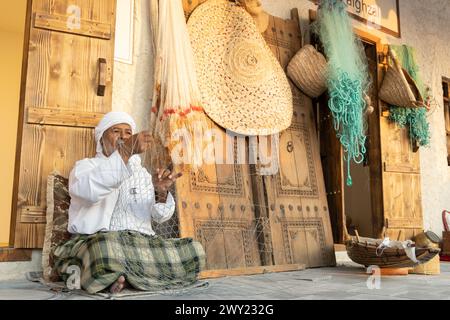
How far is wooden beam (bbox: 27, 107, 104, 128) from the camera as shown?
8.97ft

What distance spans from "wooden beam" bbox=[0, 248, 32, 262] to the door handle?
3.26 ft

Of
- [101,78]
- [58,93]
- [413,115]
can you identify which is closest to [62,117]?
[58,93]

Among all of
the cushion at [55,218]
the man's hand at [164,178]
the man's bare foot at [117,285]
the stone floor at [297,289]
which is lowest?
the stone floor at [297,289]

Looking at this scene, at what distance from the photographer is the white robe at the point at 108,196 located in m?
2.20

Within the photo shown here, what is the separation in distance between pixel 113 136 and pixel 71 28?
0.85m

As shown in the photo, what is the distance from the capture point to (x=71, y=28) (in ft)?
9.54

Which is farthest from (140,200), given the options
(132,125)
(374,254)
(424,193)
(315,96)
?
(424,193)

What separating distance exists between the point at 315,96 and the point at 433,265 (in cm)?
154

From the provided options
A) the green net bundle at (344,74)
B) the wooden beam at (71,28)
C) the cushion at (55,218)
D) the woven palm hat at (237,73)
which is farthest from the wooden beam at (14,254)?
the green net bundle at (344,74)

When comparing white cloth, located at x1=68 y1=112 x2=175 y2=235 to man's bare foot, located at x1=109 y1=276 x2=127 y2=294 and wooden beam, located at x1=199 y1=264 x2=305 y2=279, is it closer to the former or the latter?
man's bare foot, located at x1=109 y1=276 x2=127 y2=294

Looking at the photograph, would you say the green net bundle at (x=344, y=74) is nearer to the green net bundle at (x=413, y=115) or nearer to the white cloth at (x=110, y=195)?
the green net bundle at (x=413, y=115)

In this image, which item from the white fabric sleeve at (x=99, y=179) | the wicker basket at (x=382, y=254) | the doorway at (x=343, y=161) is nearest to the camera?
the white fabric sleeve at (x=99, y=179)

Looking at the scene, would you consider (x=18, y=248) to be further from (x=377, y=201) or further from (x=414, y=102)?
(x=414, y=102)

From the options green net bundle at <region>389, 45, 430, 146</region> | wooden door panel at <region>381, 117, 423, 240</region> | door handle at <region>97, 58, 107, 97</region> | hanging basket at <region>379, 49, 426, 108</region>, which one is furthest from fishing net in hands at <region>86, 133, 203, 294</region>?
green net bundle at <region>389, 45, 430, 146</region>
